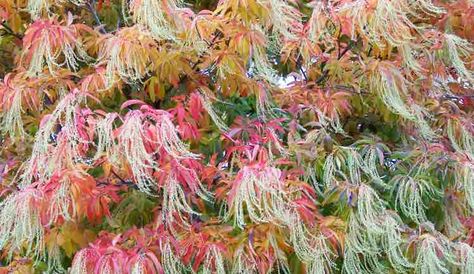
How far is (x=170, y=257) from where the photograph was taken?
3.04m

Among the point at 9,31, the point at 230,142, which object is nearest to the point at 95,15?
the point at 9,31

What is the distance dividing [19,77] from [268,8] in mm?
1170

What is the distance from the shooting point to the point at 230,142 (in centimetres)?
352

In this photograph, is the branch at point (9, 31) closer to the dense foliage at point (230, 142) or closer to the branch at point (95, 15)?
the dense foliage at point (230, 142)

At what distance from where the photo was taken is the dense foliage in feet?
10.1

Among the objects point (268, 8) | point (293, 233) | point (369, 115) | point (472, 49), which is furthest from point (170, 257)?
point (472, 49)

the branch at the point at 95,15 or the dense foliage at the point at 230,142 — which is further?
the branch at the point at 95,15

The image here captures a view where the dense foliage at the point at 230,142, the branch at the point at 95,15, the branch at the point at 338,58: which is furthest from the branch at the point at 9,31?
the branch at the point at 338,58

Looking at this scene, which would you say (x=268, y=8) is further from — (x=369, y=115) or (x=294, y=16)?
(x=369, y=115)

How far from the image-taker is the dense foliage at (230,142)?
3070 mm

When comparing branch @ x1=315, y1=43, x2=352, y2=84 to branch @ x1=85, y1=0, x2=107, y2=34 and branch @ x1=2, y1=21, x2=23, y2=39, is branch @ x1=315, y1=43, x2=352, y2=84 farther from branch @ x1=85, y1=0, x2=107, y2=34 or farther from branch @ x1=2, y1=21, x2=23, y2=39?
branch @ x1=2, y1=21, x2=23, y2=39

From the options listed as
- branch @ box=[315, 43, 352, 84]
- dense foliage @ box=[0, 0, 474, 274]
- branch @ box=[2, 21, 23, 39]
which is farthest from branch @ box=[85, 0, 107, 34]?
branch @ box=[315, 43, 352, 84]

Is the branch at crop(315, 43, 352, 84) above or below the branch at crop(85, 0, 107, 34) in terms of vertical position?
below

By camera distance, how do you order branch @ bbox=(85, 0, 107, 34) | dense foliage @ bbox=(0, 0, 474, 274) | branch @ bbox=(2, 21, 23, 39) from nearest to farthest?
dense foliage @ bbox=(0, 0, 474, 274), branch @ bbox=(85, 0, 107, 34), branch @ bbox=(2, 21, 23, 39)
